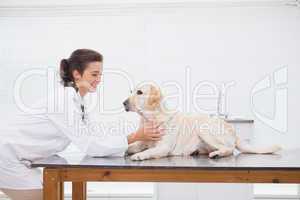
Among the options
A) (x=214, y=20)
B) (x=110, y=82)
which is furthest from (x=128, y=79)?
(x=214, y=20)

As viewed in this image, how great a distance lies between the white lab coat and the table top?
→ 0.06m

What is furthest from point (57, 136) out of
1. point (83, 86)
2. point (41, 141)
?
point (83, 86)

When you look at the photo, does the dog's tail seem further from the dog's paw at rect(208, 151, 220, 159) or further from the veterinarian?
the veterinarian

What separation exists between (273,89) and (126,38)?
1467 millimetres

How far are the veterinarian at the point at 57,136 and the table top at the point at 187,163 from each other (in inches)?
2.6

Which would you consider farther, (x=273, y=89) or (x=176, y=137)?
(x=273, y=89)

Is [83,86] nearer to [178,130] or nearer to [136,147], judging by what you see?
[136,147]

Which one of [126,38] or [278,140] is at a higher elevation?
[126,38]

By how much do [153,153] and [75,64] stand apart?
587 millimetres

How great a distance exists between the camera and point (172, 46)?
400 cm

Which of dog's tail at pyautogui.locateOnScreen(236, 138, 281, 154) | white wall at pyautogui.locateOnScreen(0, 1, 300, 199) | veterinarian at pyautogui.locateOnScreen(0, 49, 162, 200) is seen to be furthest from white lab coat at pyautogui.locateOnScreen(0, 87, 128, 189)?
white wall at pyautogui.locateOnScreen(0, 1, 300, 199)

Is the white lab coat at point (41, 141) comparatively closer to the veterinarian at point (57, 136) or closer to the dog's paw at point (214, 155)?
the veterinarian at point (57, 136)

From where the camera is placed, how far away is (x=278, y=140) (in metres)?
3.87

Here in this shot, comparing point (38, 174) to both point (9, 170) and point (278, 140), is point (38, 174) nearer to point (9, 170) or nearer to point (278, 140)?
point (9, 170)
